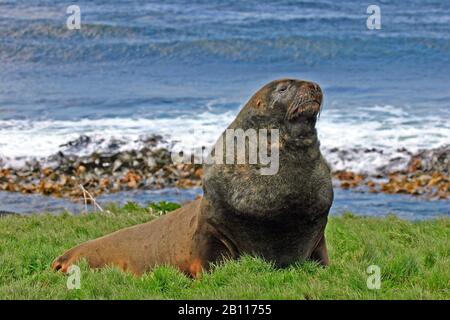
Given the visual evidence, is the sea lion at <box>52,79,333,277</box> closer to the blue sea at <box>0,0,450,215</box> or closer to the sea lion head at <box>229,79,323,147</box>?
the sea lion head at <box>229,79,323,147</box>

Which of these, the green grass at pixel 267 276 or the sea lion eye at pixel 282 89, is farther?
the sea lion eye at pixel 282 89

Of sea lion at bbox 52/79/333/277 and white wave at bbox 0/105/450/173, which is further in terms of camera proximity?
white wave at bbox 0/105/450/173

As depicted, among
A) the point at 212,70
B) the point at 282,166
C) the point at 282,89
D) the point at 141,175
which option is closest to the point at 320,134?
the point at 141,175

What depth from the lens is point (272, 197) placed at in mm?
7711

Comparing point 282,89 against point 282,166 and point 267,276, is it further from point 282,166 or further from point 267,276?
point 267,276

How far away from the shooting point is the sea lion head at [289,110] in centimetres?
774

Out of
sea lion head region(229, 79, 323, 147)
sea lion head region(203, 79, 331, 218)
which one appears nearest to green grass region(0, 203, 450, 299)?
sea lion head region(203, 79, 331, 218)

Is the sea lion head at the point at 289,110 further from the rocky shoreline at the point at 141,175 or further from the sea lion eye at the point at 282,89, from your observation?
the rocky shoreline at the point at 141,175

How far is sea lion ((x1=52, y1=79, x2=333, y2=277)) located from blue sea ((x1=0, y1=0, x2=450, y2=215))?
8.61 metres

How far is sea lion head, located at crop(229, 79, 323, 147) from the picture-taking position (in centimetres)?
774

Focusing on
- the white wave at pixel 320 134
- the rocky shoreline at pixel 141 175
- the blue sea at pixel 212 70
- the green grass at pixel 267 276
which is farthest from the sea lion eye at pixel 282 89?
the white wave at pixel 320 134

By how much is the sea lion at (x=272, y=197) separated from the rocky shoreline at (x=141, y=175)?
388 inches

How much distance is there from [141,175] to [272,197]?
11715mm
